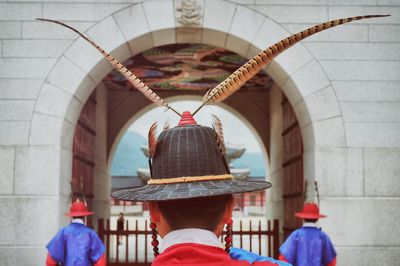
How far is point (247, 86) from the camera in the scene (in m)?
15.6

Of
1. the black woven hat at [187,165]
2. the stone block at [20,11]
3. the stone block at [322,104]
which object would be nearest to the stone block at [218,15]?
the stone block at [322,104]

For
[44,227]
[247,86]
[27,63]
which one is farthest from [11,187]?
[247,86]

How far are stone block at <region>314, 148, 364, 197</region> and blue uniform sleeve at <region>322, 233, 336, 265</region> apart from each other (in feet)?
2.37

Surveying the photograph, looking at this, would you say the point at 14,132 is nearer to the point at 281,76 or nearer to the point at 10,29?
the point at 10,29

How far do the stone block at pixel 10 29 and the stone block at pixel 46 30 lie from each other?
77 millimetres

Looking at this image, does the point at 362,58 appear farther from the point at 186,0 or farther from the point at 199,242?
the point at 199,242

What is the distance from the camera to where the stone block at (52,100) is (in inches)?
312

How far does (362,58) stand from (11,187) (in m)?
5.05

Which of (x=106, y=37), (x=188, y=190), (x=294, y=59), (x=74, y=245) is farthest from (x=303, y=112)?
(x=188, y=190)

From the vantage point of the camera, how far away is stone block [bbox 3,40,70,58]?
803 cm

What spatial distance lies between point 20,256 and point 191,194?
6.43 meters

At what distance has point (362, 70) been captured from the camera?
815 cm

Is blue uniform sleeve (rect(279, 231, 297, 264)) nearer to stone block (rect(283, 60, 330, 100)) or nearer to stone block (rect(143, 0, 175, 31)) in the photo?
stone block (rect(283, 60, 330, 100))

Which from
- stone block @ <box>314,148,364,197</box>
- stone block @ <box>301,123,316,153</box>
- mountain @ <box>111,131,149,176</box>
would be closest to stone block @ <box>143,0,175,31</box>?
stone block @ <box>301,123,316,153</box>
